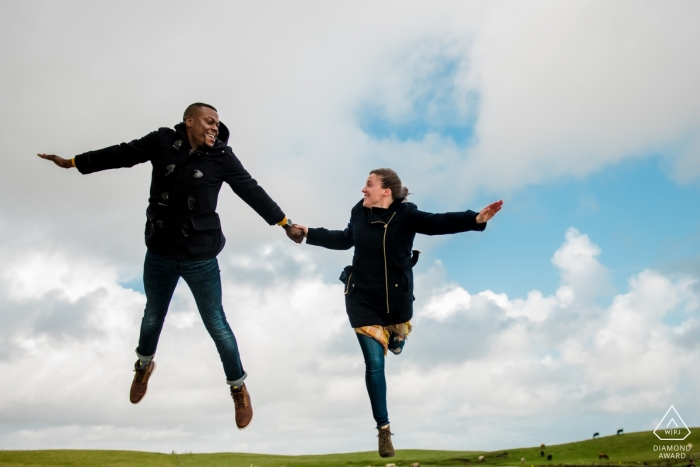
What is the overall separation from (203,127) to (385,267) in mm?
3310

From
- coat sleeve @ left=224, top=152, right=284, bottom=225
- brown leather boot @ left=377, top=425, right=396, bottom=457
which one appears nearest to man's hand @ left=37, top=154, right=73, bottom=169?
coat sleeve @ left=224, top=152, right=284, bottom=225

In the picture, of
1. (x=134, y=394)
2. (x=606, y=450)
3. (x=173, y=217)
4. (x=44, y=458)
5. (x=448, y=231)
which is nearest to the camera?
(x=173, y=217)

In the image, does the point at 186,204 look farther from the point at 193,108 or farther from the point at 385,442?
the point at 385,442

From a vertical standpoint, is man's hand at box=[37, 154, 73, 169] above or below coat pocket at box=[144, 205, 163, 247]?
above

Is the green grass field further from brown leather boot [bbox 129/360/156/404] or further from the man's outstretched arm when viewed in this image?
the man's outstretched arm

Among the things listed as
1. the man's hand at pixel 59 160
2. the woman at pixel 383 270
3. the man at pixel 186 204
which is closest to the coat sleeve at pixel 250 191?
the man at pixel 186 204

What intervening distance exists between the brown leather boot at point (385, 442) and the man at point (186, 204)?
7.82ft

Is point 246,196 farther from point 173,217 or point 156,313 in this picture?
point 156,313

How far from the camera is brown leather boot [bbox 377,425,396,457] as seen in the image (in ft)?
29.1

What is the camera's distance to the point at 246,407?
9453 mm

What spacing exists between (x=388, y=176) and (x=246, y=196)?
2.23 metres

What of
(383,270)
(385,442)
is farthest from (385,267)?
(385,442)

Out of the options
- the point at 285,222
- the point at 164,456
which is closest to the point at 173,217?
the point at 285,222

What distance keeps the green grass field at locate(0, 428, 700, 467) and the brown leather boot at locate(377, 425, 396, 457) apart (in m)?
12.6
